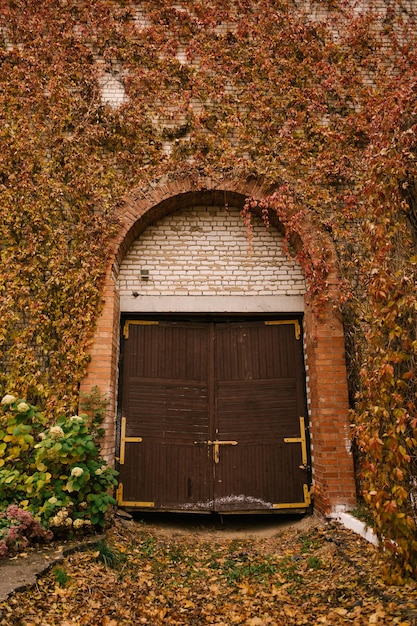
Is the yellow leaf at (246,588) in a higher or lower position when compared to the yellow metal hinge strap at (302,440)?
lower

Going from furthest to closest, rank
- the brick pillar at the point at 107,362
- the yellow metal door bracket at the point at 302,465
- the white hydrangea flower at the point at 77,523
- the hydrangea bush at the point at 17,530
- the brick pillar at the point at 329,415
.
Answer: the yellow metal door bracket at the point at 302,465 < the brick pillar at the point at 107,362 < the brick pillar at the point at 329,415 < the white hydrangea flower at the point at 77,523 < the hydrangea bush at the point at 17,530

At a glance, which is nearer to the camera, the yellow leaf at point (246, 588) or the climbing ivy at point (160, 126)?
the yellow leaf at point (246, 588)

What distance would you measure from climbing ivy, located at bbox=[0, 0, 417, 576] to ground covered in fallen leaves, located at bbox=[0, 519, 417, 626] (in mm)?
1433

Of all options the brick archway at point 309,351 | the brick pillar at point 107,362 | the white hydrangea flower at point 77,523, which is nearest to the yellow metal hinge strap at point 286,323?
the brick archway at point 309,351

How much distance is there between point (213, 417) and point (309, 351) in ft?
5.20

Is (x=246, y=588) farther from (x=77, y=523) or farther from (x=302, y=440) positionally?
(x=302, y=440)

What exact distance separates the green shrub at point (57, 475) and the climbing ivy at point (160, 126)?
69 cm

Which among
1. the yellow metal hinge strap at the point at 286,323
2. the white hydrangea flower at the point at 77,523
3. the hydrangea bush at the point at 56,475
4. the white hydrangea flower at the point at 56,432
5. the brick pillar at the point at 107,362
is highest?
the yellow metal hinge strap at the point at 286,323

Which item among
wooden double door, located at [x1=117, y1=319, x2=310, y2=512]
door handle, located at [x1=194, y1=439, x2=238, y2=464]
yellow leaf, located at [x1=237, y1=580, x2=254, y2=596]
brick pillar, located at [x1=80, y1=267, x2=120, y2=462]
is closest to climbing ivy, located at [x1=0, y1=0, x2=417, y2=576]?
brick pillar, located at [x1=80, y1=267, x2=120, y2=462]

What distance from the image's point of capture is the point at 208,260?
6.77m

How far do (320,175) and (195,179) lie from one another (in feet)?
5.82

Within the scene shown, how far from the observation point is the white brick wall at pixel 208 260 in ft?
21.9

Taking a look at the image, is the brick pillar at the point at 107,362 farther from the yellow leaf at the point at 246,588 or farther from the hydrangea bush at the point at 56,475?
the yellow leaf at the point at 246,588

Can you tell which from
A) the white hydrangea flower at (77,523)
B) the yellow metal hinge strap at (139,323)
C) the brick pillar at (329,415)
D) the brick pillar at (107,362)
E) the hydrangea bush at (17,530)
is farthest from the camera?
the yellow metal hinge strap at (139,323)
